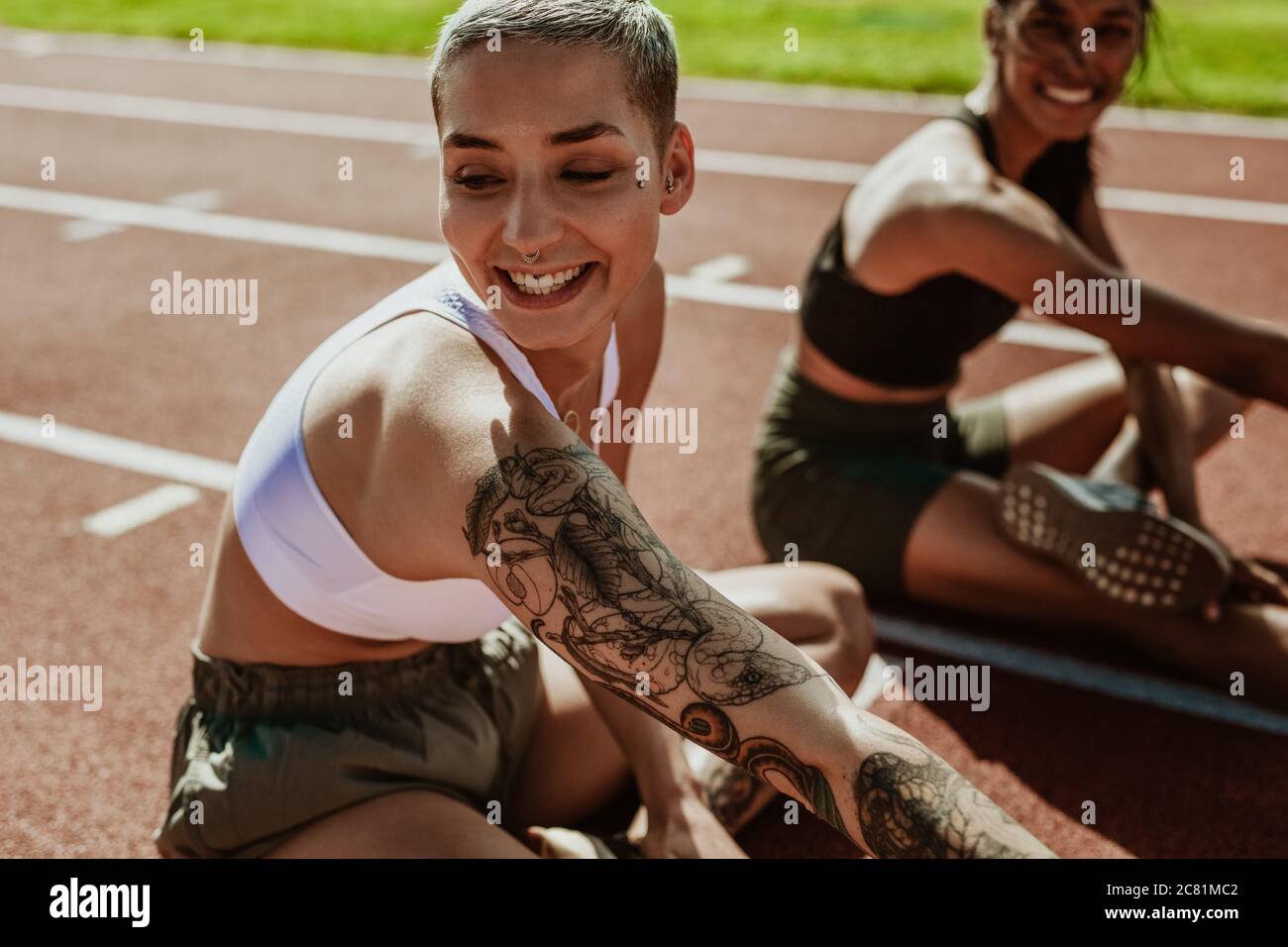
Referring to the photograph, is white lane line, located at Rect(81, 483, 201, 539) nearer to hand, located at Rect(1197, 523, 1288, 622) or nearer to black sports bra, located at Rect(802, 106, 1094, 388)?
black sports bra, located at Rect(802, 106, 1094, 388)

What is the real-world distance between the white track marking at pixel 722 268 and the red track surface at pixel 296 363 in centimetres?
10

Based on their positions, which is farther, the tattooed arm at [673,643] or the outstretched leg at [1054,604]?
the outstretched leg at [1054,604]

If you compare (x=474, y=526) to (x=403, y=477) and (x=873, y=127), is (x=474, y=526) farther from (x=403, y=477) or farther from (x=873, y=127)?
(x=873, y=127)

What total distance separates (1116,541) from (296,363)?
392cm

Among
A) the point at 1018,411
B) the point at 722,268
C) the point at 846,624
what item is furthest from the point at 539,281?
the point at 722,268

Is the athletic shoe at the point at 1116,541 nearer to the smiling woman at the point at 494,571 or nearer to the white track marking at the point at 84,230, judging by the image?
the smiling woman at the point at 494,571

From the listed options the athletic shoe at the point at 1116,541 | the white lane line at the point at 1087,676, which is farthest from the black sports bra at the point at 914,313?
the white lane line at the point at 1087,676

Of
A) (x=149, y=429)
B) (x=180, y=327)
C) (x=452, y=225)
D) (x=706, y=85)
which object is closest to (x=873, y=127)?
(x=706, y=85)

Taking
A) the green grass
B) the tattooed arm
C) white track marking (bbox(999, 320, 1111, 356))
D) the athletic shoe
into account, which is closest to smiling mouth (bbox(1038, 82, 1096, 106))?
the athletic shoe

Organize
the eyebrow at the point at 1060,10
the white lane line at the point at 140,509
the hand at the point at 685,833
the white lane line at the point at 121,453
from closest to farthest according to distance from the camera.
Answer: the hand at the point at 685,833
the eyebrow at the point at 1060,10
the white lane line at the point at 140,509
the white lane line at the point at 121,453

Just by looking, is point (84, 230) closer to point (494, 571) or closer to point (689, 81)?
point (689, 81)

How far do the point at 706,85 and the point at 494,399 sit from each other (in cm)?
1070

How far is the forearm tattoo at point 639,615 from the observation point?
1.79 meters
